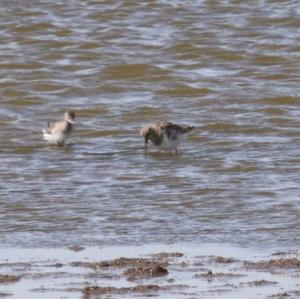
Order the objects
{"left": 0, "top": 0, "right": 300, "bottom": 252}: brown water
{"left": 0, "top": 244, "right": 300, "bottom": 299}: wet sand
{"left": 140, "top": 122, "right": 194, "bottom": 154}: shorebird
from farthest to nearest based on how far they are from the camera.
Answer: {"left": 140, "top": 122, "right": 194, "bottom": 154}: shorebird
{"left": 0, "top": 0, "right": 300, "bottom": 252}: brown water
{"left": 0, "top": 244, "right": 300, "bottom": 299}: wet sand

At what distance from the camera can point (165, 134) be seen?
574 inches

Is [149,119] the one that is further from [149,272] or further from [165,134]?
[149,272]

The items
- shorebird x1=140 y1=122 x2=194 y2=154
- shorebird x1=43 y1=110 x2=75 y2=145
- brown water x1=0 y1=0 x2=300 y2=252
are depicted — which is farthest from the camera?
shorebird x1=43 y1=110 x2=75 y2=145

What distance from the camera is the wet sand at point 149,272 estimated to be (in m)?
8.16

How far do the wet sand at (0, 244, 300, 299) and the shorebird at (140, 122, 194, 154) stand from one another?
487 cm

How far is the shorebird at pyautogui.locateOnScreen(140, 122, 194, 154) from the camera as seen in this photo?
14578mm

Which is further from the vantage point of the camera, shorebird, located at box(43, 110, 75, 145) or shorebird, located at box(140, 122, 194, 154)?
shorebird, located at box(43, 110, 75, 145)

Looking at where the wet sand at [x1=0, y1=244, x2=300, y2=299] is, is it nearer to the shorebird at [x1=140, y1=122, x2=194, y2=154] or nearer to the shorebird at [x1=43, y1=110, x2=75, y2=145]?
the shorebird at [x1=140, y1=122, x2=194, y2=154]

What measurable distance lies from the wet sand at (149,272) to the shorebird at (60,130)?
214 inches

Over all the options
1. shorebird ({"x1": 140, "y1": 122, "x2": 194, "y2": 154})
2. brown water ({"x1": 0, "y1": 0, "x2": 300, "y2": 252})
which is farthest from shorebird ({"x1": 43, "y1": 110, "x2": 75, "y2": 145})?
shorebird ({"x1": 140, "y1": 122, "x2": 194, "y2": 154})

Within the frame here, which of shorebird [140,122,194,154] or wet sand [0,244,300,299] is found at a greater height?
wet sand [0,244,300,299]

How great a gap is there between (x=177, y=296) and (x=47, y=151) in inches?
277

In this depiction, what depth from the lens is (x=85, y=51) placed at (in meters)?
20.5

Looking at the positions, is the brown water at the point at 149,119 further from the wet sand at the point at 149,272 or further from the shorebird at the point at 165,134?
the wet sand at the point at 149,272
